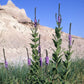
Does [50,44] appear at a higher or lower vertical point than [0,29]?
lower

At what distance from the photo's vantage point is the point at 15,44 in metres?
16.9

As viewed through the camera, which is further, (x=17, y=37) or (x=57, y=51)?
(x=17, y=37)

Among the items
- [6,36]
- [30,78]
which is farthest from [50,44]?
[30,78]

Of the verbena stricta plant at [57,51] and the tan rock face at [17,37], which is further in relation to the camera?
the tan rock face at [17,37]

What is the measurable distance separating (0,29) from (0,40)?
172 cm

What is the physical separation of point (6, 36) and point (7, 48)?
2.58 m

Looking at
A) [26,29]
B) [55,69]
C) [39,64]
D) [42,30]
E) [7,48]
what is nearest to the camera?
[55,69]

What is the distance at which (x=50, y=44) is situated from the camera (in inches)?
750

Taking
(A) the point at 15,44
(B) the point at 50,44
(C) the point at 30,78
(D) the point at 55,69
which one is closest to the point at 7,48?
(A) the point at 15,44

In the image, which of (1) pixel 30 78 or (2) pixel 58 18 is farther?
(1) pixel 30 78

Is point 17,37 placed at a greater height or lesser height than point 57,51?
lesser

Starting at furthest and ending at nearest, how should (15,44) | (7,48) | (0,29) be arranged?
1. (0,29)
2. (15,44)
3. (7,48)

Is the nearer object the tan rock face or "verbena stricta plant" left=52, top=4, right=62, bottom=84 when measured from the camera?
"verbena stricta plant" left=52, top=4, right=62, bottom=84

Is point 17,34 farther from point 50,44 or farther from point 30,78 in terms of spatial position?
point 30,78
